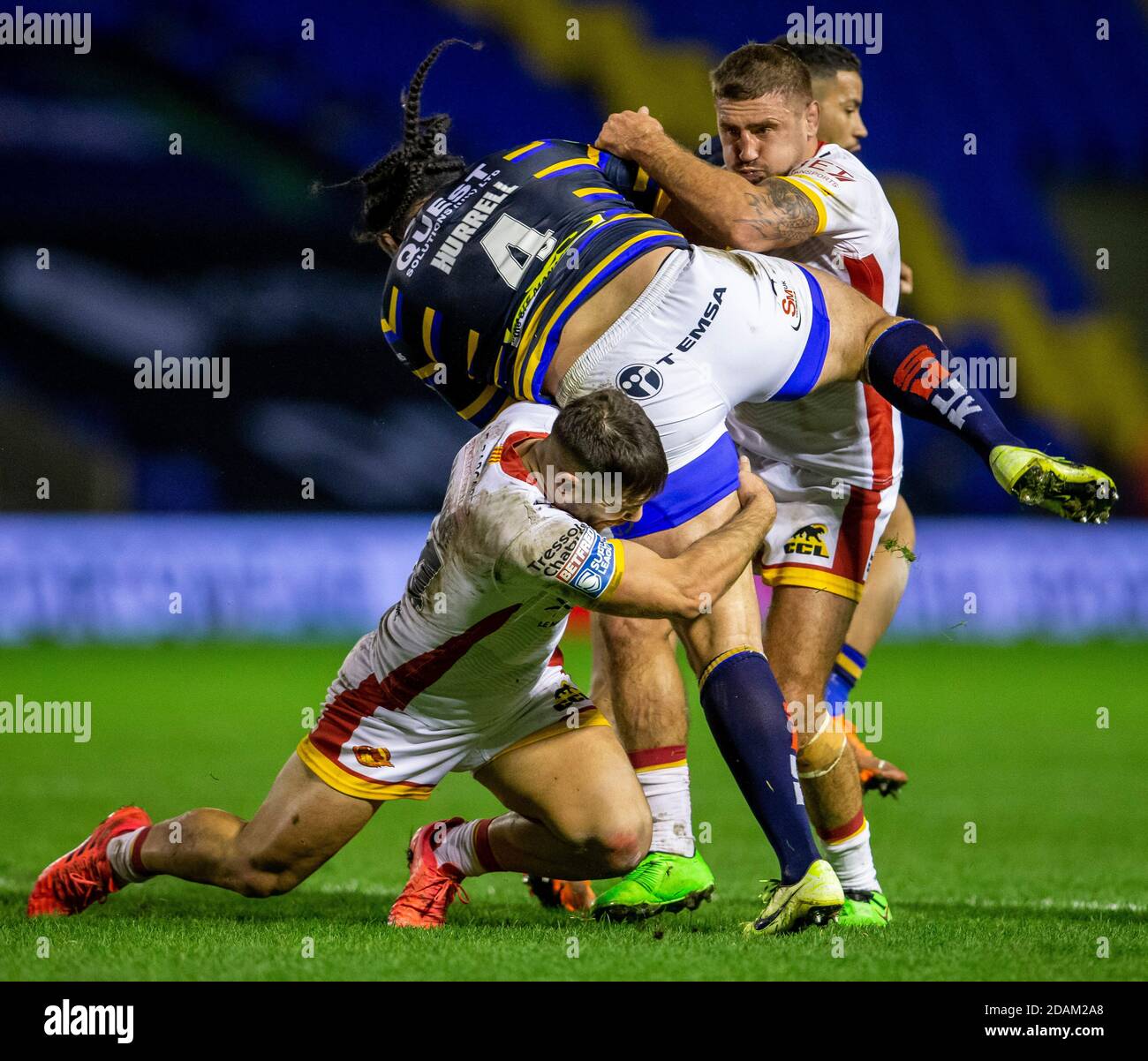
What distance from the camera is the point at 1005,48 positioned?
17641 mm

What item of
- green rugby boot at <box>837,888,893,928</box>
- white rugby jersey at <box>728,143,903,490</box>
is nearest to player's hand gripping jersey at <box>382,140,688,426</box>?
white rugby jersey at <box>728,143,903,490</box>

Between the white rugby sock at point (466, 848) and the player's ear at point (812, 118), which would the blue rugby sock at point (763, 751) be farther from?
the player's ear at point (812, 118)

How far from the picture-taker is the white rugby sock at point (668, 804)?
180 inches

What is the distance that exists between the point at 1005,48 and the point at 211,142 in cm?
884

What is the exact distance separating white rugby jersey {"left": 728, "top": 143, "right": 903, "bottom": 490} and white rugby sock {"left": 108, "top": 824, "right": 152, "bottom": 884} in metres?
2.31

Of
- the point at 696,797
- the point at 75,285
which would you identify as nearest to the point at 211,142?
the point at 75,285

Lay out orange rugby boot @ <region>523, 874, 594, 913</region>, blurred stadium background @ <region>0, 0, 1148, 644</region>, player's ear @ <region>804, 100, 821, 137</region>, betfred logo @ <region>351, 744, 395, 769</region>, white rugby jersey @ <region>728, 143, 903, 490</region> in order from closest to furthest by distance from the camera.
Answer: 1. betfred logo @ <region>351, 744, 395, 769</region>
2. white rugby jersey @ <region>728, 143, 903, 490</region>
3. player's ear @ <region>804, 100, 821, 137</region>
4. orange rugby boot @ <region>523, 874, 594, 913</region>
5. blurred stadium background @ <region>0, 0, 1148, 644</region>

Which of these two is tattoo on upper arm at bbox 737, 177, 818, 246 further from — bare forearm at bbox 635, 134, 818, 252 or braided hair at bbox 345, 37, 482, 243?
braided hair at bbox 345, 37, 482, 243

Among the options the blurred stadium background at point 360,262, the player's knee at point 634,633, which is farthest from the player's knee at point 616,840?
the blurred stadium background at point 360,262

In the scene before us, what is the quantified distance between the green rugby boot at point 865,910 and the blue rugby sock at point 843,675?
2.70 ft

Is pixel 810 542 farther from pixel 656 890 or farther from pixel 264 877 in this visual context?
pixel 264 877

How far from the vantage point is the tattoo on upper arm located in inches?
175

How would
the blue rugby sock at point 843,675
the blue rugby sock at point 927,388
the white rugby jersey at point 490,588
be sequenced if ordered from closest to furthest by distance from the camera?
1. the white rugby jersey at point 490,588
2. the blue rugby sock at point 927,388
3. the blue rugby sock at point 843,675

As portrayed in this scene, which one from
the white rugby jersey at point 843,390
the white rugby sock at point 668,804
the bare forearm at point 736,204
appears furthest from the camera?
the white rugby jersey at point 843,390
